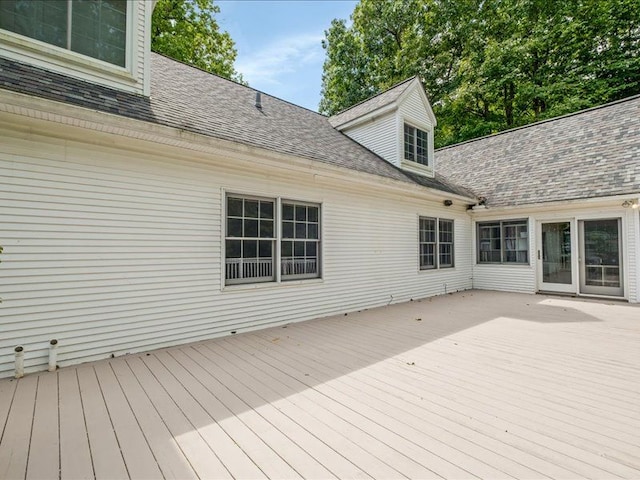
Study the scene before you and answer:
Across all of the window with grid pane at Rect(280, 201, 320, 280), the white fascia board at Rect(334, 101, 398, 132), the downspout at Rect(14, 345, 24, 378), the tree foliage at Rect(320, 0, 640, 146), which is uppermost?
the tree foliage at Rect(320, 0, 640, 146)

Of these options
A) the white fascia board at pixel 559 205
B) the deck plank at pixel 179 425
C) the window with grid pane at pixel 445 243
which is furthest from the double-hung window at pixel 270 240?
the white fascia board at pixel 559 205

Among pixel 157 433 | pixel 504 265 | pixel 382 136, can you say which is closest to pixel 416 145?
pixel 382 136

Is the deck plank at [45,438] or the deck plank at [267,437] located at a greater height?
the deck plank at [45,438]

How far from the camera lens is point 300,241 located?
618 centimetres

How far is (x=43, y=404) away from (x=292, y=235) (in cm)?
410

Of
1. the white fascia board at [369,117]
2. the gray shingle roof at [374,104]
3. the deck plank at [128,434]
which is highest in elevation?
the gray shingle roof at [374,104]

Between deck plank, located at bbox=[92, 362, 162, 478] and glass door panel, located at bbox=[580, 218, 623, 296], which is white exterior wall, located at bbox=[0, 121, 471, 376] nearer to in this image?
deck plank, located at bbox=[92, 362, 162, 478]

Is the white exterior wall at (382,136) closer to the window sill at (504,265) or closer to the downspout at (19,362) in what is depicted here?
the window sill at (504,265)

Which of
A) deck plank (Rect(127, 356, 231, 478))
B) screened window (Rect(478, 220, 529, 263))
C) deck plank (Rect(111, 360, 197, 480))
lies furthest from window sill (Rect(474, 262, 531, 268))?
deck plank (Rect(111, 360, 197, 480))

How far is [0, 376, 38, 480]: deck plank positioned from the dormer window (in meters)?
9.29

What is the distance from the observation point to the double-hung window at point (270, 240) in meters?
5.27

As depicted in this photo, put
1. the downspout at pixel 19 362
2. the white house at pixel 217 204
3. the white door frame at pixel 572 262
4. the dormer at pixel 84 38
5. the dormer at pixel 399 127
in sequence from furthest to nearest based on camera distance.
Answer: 1. the dormer at pixel 399 127
2. the white door frame at pixel 572 262
3. the dormer at pixel 84 38
4. the white house at pixel 217 204
5. the downspout at pixel 19 362

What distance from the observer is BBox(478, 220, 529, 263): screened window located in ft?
31.4

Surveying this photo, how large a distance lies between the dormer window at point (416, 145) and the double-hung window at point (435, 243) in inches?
79.1
